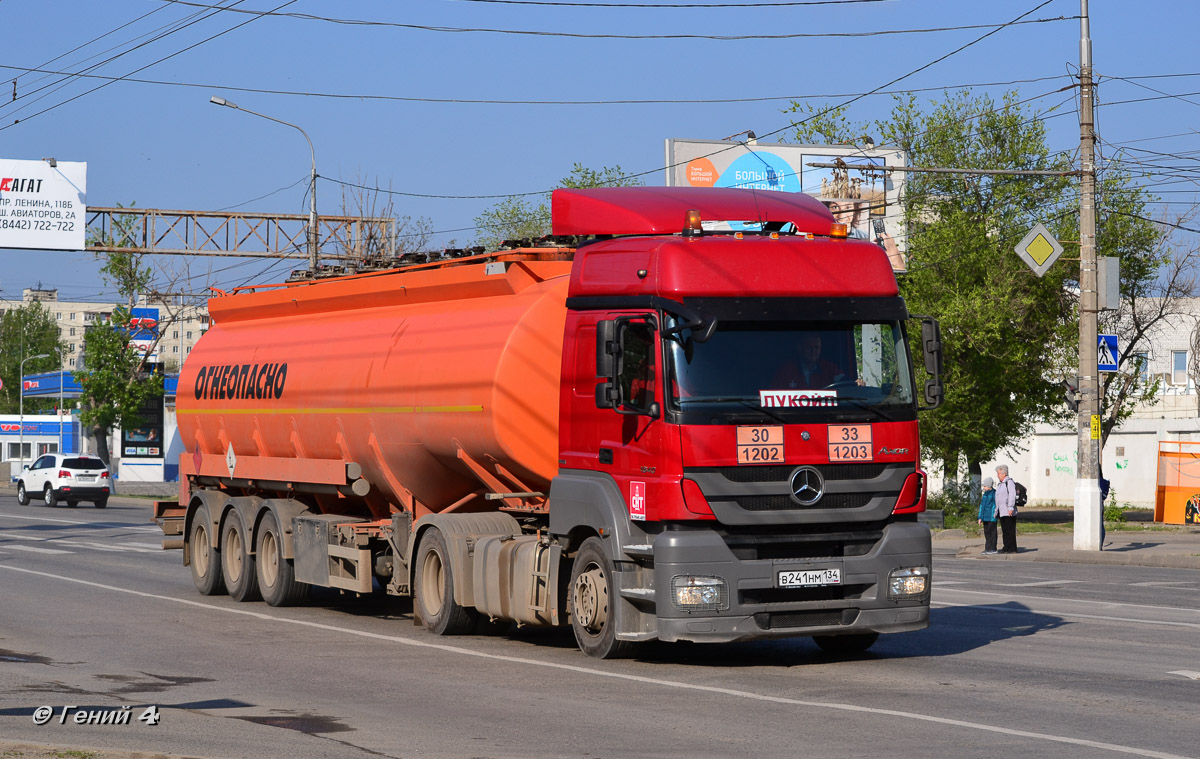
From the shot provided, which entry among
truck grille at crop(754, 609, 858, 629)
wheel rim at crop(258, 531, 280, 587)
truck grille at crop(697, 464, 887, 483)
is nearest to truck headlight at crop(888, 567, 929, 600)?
Answer: truck grille at crop(754, 609, 858, 629)

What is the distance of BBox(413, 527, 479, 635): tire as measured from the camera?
551 inches

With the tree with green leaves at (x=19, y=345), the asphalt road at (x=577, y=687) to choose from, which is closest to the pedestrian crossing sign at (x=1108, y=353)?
the asphalt road at (x=577, y=687)

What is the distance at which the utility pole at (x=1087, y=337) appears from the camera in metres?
27.0

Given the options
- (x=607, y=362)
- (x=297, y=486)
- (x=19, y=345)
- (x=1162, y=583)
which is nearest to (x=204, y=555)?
(x=297, y=486)

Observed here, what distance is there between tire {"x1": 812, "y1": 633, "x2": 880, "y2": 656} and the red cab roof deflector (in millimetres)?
3504

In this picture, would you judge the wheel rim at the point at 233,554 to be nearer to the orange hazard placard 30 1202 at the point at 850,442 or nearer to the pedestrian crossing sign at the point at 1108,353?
the orange hazard placard 30 1202 at the point at 850,442

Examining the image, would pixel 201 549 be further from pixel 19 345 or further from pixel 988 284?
pixel 19 345

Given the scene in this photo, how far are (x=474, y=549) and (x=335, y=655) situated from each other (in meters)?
1.59

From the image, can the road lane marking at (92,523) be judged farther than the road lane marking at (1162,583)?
Yes

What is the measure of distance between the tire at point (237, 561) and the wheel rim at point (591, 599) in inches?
279

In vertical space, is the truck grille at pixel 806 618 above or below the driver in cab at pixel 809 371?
below

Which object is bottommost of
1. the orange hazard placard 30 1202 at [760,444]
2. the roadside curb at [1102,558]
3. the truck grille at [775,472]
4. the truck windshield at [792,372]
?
the roadside curb at [1102,558]

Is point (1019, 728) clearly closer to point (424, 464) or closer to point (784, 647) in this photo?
point (784, 647)

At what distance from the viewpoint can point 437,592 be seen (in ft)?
47.3
